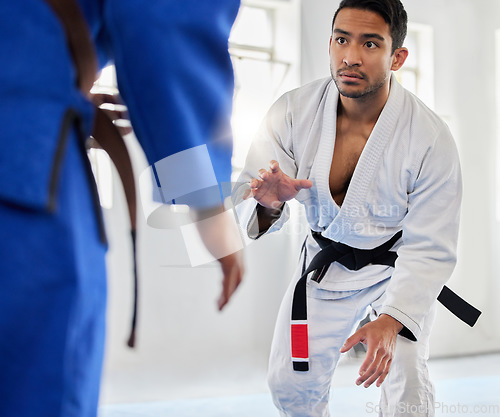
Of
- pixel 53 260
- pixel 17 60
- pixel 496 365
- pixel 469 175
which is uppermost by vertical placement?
pixel 17 60

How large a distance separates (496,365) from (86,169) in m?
4.24

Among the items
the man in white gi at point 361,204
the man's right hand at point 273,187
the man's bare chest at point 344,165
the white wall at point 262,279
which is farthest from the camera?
the white wall at point 262,279

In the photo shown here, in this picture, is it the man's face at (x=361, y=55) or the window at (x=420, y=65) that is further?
the window at (x=420, y=65)

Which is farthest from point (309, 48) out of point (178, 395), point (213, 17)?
point (213, 17)

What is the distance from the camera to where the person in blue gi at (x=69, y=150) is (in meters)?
0.55

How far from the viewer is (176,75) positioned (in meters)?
0.64

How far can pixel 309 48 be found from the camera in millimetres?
3768

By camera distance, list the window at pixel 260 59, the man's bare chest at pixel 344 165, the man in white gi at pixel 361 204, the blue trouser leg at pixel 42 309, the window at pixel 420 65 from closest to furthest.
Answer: the blue trouser leg at pixel 42 309 < the man in white gi at pixel 361 204 < the man's bare chest at pixel 344 165 < the window at pixel 260 59 < the window at pixel 420 65

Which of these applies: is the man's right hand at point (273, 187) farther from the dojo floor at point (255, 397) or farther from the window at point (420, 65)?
the window at point (420, 65)

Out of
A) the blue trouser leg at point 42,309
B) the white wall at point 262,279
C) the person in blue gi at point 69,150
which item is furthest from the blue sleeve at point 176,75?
the white wall at point 262,279

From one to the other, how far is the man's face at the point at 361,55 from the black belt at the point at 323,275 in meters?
0.51

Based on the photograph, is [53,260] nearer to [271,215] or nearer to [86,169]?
[86,169]

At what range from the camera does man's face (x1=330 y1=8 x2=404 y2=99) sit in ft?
6.48

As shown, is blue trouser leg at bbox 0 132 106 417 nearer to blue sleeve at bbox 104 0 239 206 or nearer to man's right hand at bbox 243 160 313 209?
blue sleeve at bbox 104 0 239 206
